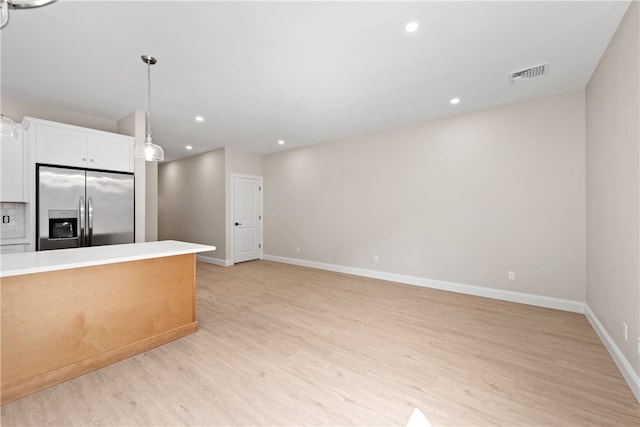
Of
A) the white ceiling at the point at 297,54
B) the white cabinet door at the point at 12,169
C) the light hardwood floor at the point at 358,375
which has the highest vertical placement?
the white ceiling at the point at 297,54

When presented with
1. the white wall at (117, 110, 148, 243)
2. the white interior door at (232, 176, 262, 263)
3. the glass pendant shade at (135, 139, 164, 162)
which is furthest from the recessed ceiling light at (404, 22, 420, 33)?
the white interior door at (232, 176, 262, 263)

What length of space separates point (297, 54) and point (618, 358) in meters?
A: 3.95

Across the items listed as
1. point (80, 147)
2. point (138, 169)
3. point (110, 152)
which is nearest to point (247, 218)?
point (138, 169)

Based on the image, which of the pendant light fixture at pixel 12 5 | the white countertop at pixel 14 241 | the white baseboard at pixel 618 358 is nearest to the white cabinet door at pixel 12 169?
the white countertop at pixel 14 241

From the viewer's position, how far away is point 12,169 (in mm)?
3201

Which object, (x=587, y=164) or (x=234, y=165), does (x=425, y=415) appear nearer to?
(x=587, y=164)

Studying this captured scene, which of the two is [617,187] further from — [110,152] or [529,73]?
[110,152]

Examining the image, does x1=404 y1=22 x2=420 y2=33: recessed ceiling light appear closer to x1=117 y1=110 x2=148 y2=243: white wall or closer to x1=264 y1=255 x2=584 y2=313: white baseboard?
x1=264 y1=255 x2=584 y2=313: white baseboard

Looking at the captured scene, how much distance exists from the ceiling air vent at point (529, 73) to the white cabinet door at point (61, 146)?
5.59m

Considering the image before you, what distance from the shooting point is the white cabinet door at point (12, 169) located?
10.3 feet

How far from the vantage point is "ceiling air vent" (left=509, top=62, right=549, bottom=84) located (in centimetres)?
282

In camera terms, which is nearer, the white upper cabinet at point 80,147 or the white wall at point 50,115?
the white upper cabinet at point 80,147

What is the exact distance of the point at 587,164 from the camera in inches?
127

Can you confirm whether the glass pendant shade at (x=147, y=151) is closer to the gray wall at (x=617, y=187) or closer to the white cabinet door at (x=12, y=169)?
the white cabinet door at (x=12, y=169)
